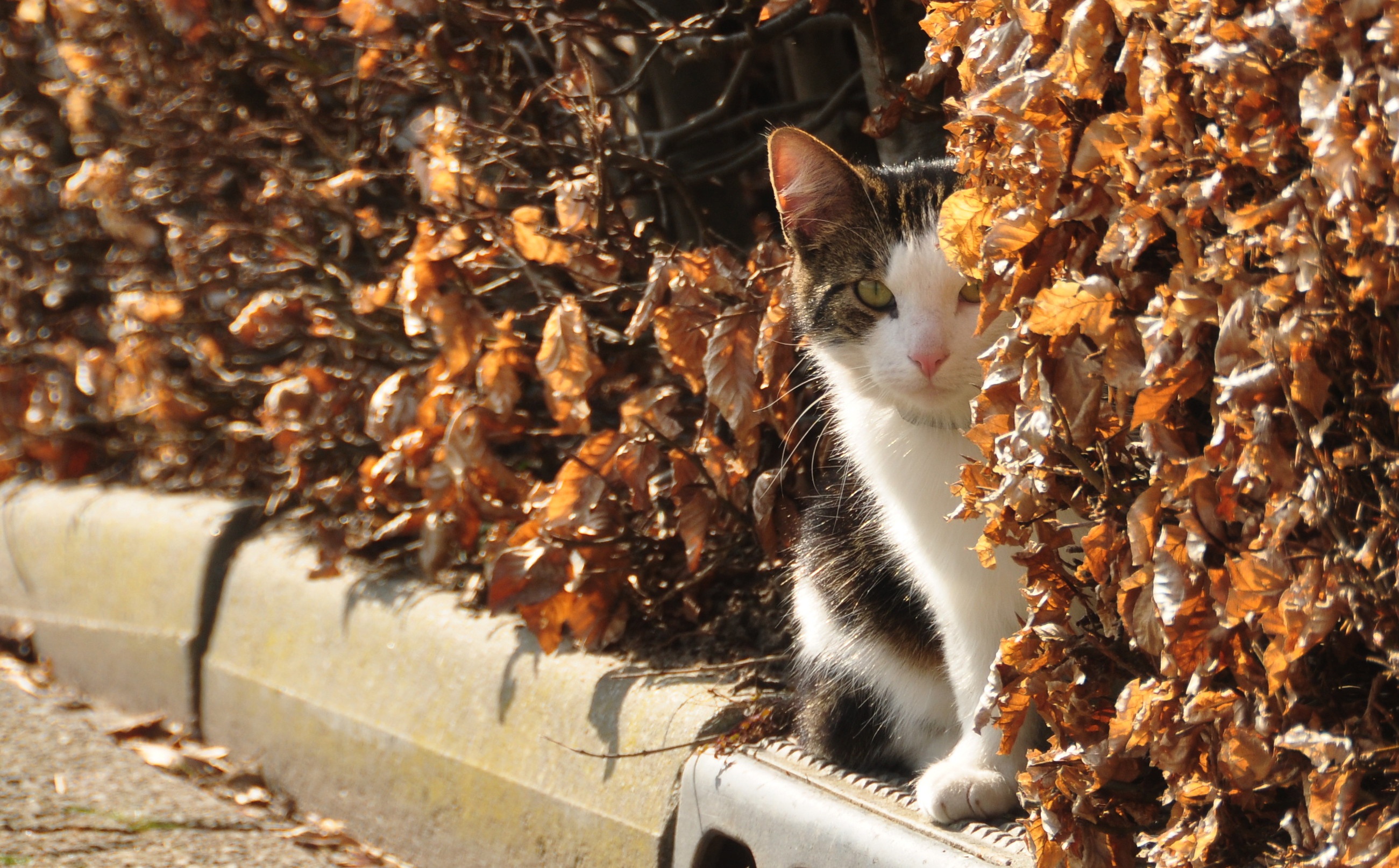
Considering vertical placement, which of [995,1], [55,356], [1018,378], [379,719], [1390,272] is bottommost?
[379,719]

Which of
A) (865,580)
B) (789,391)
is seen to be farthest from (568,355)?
(865,580)

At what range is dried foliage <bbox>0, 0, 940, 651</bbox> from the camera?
2.51m

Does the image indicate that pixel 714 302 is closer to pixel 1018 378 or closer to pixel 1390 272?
pixel 1018 378

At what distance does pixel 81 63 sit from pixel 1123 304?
366 cm

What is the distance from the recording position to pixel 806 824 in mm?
1966

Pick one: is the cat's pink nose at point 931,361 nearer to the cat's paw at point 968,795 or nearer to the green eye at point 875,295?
the green eye at point 875,295

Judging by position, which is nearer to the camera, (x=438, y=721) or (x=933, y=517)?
(x=933, y=517)

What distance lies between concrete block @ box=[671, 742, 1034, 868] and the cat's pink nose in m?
0.66

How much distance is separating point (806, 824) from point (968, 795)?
28cm

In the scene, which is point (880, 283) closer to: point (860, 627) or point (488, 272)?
point (860, 627)

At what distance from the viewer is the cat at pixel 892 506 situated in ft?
6.08

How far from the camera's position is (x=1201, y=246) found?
1.19m

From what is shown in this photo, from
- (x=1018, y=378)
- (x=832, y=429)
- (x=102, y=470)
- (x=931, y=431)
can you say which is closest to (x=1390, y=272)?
(x=1018, y=378)

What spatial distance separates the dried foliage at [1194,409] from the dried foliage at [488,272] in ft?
2.03
